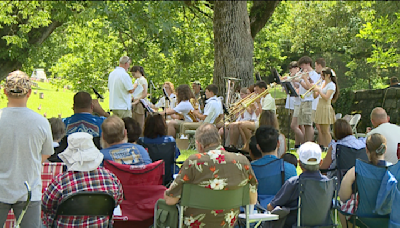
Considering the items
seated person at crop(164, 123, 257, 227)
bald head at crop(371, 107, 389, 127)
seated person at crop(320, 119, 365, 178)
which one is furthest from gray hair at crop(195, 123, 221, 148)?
bald head at crop(371, 107, 389, 127)

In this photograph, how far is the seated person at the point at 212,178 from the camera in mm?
3408

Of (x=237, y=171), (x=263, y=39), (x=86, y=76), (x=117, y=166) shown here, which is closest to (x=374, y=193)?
(x=237, y=171)

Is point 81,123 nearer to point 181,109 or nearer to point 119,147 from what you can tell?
point 119,147

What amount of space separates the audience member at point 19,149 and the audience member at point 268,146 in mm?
1972

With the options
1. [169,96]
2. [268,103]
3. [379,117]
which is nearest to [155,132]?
[379,117]

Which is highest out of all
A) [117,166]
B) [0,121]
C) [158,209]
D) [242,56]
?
[242,56]

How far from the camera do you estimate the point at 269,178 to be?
4.41 m

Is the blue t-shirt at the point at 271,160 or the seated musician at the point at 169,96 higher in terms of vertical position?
the seated musician at the point at 169,96

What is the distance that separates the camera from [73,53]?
63.5 feet

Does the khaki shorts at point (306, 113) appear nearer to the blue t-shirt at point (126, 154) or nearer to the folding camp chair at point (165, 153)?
the folding camp chair at point (165, 153)

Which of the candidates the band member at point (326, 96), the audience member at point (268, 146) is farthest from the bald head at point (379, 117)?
the band member at point (326, 96)

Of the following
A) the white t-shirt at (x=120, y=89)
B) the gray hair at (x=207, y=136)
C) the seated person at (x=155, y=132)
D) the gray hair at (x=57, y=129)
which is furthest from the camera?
the white t-shirt at (x=120, y=89)

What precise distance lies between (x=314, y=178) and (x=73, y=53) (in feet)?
54.7

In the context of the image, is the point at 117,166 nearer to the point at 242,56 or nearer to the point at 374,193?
the point at 374,193
